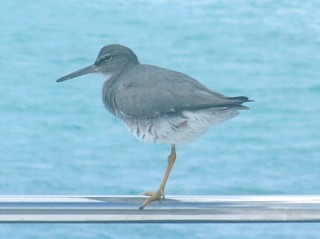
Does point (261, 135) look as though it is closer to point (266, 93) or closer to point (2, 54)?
point (266, 93)

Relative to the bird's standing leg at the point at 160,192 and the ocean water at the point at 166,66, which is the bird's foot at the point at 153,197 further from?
the ocean water at the point at 166,66

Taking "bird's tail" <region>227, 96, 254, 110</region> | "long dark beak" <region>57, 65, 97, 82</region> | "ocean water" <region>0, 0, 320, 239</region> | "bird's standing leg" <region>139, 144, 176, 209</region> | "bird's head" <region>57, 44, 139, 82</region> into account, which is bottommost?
"ocean water" <region>0, 0, 320, 239</region>

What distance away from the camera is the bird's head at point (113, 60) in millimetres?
1377

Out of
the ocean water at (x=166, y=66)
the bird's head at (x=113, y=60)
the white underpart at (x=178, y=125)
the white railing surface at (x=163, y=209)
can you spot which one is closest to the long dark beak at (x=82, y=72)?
the bird's head at (x=113, y=60)

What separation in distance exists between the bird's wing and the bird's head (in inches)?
1.6

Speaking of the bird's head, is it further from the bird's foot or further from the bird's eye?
the bird's foot

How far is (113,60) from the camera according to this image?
4.53ft

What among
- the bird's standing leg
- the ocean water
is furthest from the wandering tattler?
the ocean water

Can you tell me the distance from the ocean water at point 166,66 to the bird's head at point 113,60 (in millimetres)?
1259

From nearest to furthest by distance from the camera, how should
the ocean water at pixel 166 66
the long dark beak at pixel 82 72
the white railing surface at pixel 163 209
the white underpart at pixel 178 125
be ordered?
the white railing surface at pixel 163 209 → the white underpart at pixel 178 125 → the long dark beak at pixel 82 72 → the ocean water at pixel 166 66

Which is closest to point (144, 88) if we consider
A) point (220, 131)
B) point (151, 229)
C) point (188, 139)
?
point (188, 139)

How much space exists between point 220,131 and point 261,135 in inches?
6.4

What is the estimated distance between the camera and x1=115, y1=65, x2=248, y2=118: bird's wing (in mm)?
1213

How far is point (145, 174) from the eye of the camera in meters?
2.70
